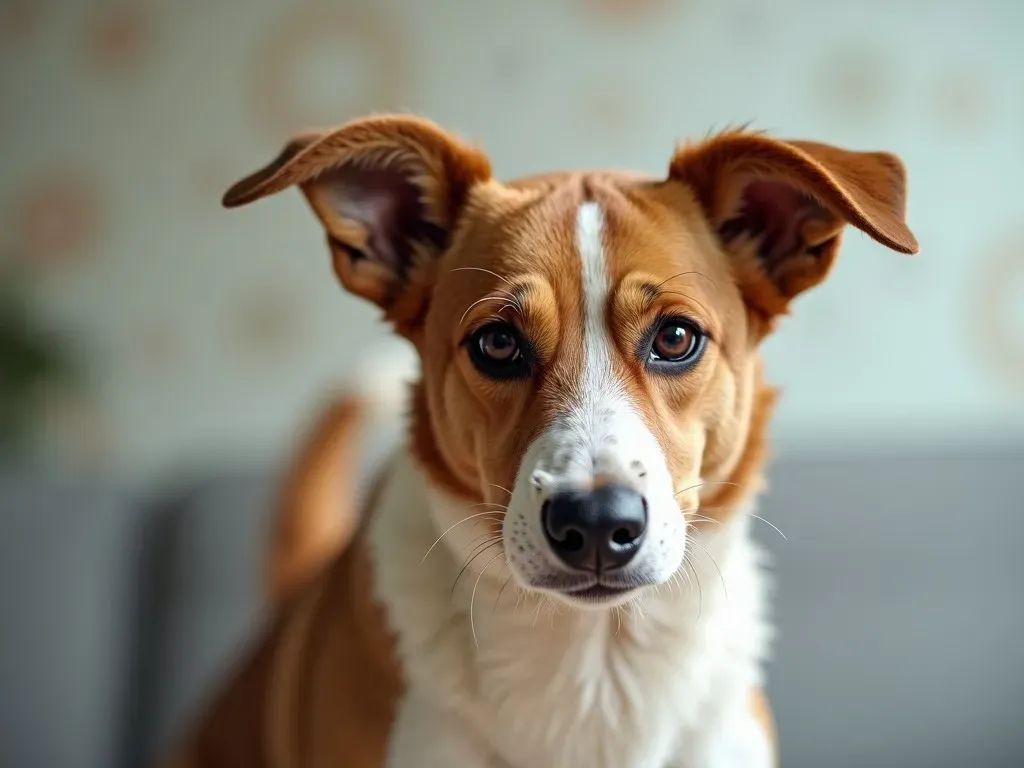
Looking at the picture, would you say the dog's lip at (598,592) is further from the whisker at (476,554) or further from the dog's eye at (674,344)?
the dog's eye at (674,344)

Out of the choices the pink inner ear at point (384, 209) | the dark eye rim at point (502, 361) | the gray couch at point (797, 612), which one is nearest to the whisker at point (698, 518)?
the dark eye rim at point (502, 361)

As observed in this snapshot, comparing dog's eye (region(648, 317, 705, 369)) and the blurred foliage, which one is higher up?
dog's eye (region(648, 317, 705, 369))

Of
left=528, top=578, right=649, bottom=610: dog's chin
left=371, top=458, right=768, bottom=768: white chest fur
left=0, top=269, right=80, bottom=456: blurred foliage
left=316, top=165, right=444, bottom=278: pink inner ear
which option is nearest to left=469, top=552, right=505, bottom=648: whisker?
left=371, top=458, right=768, bottom=768: white chest fur

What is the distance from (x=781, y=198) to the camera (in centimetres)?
116

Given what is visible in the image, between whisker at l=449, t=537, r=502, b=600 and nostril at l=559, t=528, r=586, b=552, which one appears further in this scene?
whisker at l=449, t=537, r=502, b=600

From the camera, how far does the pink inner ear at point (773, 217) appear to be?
1149 millimetres

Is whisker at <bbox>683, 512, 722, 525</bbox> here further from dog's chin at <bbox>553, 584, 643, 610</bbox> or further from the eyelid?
the eyelid

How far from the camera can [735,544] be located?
3.93 ft

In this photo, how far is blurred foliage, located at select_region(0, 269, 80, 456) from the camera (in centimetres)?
265

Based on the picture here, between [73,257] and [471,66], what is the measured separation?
1.29m

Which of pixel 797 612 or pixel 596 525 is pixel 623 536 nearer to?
pixel 596 525

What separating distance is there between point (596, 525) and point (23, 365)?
2239 millimetres

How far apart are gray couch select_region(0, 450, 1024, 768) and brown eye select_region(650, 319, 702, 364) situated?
3.82 feet

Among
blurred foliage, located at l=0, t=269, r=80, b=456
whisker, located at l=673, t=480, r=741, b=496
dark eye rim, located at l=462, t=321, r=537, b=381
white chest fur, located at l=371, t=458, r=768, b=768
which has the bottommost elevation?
blurred foliage, located at l=0, t=269, r=80, b=456
